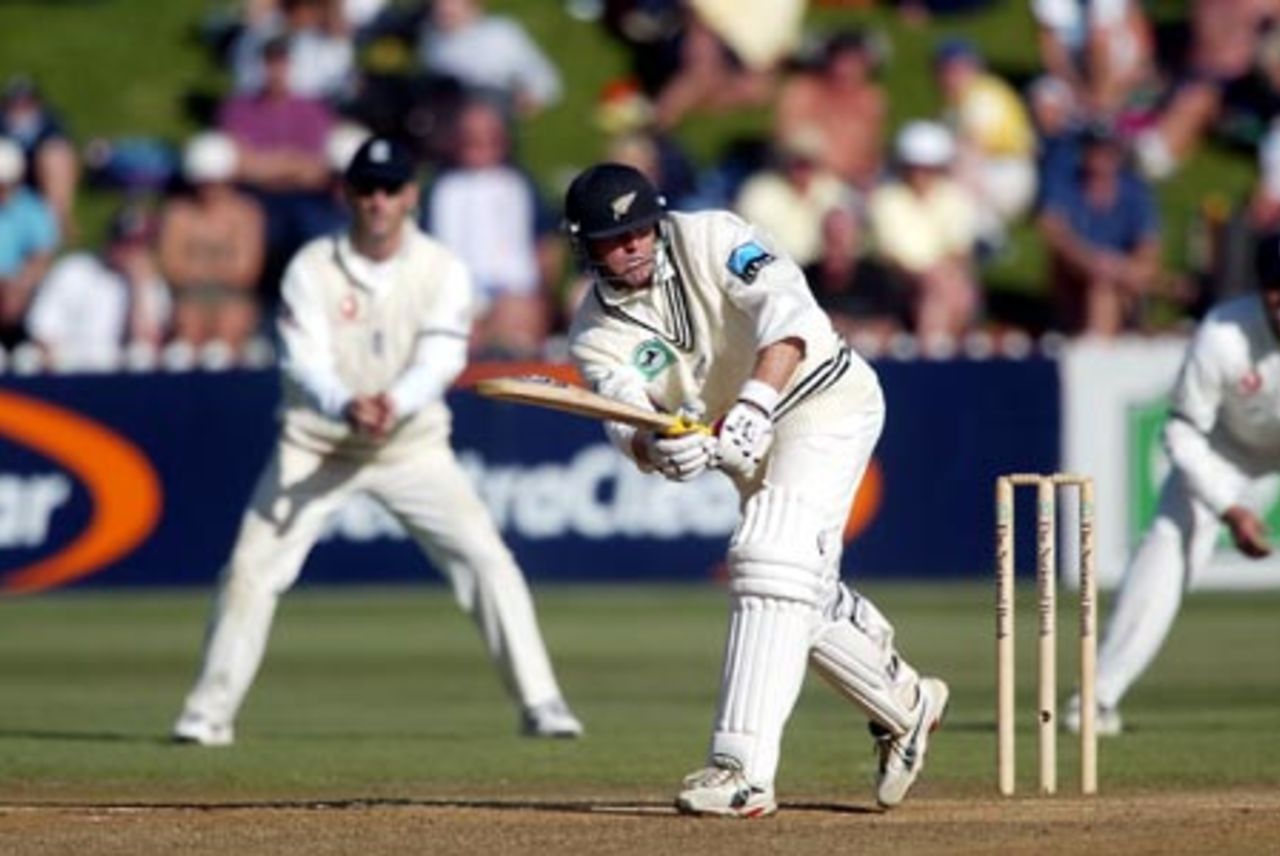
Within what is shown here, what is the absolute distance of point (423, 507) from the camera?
12.0 m

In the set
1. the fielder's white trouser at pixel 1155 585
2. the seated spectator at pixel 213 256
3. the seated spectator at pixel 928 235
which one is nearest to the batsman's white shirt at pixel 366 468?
the fielder's white trouser at pixel 1155 585

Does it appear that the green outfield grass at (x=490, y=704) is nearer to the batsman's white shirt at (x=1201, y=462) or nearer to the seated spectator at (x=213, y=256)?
the batsman's white shirt at (x=1201, y=462)

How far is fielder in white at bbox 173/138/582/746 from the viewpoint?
11.9 metres

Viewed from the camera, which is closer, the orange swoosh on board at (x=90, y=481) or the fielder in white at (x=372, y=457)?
the fielder in white at (x=372, y=457)

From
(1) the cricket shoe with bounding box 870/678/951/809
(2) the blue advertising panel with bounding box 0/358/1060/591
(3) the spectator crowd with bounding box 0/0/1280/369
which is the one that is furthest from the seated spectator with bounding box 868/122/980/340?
(1) the cricket shoe with bounding box 870/678/951/809

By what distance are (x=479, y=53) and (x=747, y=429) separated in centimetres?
1233

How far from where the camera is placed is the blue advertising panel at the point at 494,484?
1820cm

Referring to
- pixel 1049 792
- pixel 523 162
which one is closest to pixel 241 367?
pixel 523 162

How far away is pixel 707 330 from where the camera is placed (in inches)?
358

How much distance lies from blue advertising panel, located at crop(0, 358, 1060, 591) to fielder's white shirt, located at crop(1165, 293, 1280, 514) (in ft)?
21.1

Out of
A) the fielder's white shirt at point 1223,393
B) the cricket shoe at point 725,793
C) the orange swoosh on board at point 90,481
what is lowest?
the cricket shoe at point 725,793

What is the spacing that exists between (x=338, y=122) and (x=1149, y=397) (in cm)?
534

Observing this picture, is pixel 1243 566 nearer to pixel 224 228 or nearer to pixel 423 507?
pixel 224 228

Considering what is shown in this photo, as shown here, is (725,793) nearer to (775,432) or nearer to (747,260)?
(775,432)
